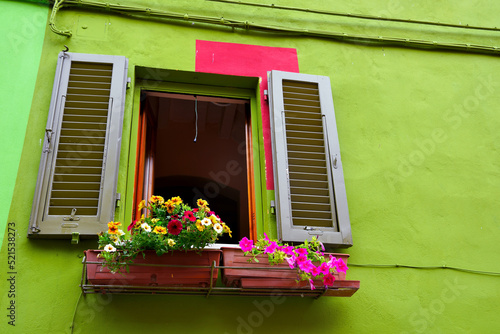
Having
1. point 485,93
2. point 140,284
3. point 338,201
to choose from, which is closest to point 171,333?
point 140,284

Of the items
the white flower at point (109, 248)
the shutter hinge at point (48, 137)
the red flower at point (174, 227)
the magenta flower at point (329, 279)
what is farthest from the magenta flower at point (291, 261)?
the shutter hinge at point (48, 137)

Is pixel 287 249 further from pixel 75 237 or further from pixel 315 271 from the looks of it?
pixel 75 237

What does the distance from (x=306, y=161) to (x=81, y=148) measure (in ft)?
5.36

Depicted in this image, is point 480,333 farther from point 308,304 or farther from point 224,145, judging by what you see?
point 224,145

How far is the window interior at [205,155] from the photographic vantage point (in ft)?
18.8

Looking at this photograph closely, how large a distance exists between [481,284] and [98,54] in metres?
3.36

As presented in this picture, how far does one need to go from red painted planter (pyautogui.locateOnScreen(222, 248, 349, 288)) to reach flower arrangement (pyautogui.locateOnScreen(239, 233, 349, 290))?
4 cm

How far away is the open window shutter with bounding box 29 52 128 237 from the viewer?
3.29 m

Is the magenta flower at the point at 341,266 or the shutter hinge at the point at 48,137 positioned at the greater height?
the shutter hinge at the point at 48,137

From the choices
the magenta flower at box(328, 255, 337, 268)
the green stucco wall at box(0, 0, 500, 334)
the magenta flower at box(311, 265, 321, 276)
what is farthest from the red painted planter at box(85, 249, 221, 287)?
the magenta flower at box(328, 255, 337, 268)

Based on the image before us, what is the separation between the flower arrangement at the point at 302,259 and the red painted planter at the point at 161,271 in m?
0.25

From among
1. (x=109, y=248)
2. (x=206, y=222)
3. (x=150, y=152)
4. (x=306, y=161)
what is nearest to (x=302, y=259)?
(x=206, y=222)

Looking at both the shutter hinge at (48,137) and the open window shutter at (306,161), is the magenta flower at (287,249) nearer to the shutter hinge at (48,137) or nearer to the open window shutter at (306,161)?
the open window shutter at (306,161)

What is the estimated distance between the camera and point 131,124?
3865 mm
